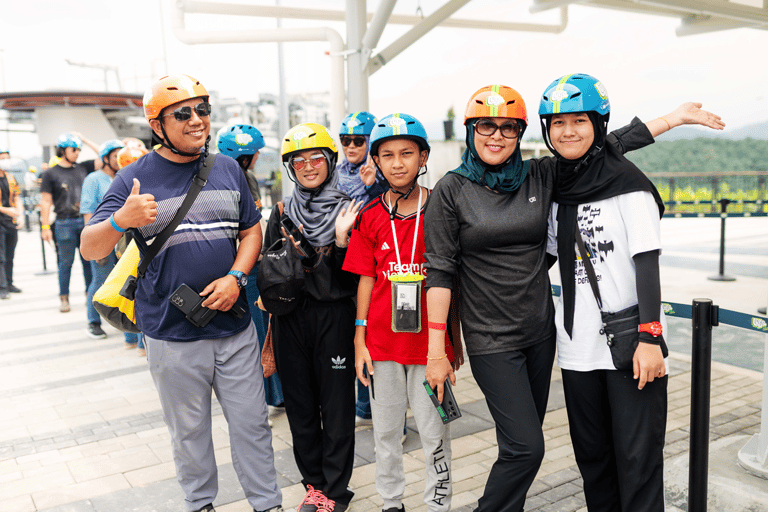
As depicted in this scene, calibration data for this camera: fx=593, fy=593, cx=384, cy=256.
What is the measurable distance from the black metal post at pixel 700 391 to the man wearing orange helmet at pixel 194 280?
1.93 m

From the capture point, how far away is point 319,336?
9.65 feet

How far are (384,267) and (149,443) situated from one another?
2.47 meters

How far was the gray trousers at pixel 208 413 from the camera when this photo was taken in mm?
2730

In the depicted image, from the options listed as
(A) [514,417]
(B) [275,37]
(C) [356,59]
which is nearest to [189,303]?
(A) [514,417]

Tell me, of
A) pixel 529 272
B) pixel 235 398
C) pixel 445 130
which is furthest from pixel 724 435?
pixel 445 130

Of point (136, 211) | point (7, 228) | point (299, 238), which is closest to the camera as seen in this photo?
point (136, 211)

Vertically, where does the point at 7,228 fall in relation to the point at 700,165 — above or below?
below

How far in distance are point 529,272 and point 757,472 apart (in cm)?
200

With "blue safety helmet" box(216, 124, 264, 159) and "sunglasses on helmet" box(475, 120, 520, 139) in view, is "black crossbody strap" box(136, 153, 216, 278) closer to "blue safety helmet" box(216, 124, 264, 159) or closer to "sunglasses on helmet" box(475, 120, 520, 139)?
"sunglasses on helmet" box(475, 120, 520, 139)

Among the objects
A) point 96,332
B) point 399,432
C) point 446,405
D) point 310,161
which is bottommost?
point 96,332

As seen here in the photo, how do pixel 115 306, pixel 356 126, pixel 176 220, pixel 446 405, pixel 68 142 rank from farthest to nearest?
pixel 68 142 < pixel 356 126 < pixel 115 306 < pixel 176 220 < pixel 446 405

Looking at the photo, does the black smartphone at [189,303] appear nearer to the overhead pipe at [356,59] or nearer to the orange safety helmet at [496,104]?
the orange safety helmet at [496,104]

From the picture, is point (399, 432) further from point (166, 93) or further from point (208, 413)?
point (166, 93)

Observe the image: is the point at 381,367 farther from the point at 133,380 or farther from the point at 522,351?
the point at 133,380
